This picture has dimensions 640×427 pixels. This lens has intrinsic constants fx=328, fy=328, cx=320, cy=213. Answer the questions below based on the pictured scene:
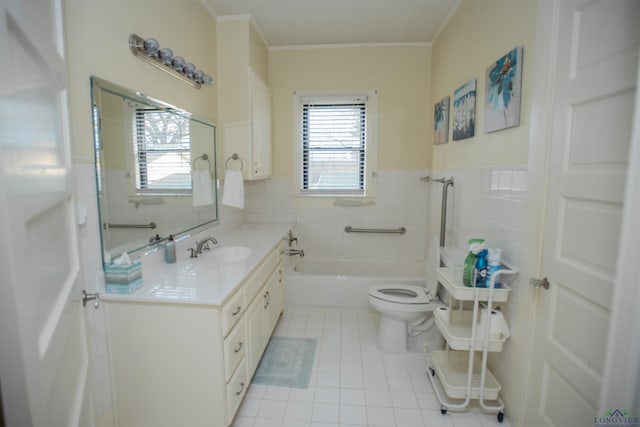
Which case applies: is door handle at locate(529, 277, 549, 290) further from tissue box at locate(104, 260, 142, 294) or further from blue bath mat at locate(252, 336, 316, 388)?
tissue box at locate(104, 260, 142, 294)

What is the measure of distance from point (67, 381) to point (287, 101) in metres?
3.21

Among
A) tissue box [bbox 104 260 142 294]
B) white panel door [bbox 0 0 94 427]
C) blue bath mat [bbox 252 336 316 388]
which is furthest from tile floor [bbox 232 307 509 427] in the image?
white panel door [bbox 0 0 94 427]

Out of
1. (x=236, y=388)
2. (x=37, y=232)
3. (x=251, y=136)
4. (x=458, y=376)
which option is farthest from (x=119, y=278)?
(x=458, y=376)

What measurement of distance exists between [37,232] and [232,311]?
105 centimetres

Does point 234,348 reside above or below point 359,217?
below

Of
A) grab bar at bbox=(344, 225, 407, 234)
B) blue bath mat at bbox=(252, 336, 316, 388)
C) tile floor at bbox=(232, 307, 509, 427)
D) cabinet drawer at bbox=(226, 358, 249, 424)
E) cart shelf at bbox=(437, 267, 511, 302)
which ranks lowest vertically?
tile floor at bbox=(232, 307, 509, 427)

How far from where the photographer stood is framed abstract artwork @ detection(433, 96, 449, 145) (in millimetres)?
2934

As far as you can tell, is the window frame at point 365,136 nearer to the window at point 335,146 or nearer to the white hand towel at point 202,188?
the window at point 335,146

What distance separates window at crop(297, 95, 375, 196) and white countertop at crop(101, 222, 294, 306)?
132 cm

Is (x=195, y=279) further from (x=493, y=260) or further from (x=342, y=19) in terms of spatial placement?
(x=342, y=19)

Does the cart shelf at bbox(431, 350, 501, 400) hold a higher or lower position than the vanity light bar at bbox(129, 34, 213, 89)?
lower

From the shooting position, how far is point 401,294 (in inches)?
110

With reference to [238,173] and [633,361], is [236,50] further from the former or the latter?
[633,361]

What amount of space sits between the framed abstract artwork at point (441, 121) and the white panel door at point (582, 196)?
4.70 ft
